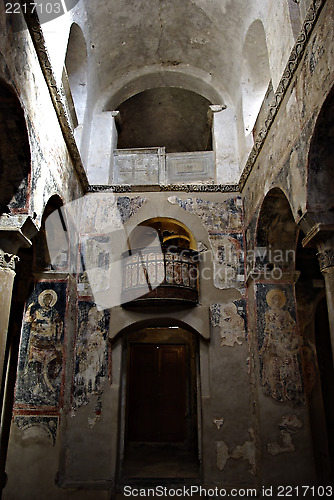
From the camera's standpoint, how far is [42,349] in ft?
23.1

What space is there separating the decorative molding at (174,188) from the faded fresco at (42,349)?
2.43 meters

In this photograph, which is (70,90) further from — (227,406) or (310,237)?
(227,406)

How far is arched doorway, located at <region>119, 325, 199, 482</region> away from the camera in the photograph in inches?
429

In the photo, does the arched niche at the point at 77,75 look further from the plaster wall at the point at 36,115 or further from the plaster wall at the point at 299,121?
the plaster wall at the point at 299,121

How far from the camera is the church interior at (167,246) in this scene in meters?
5.04

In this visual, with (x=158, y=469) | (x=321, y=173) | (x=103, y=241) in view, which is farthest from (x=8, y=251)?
(x=158, y=469)

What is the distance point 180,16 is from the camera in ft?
29.3

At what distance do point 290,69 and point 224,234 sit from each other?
3611 millimetres
